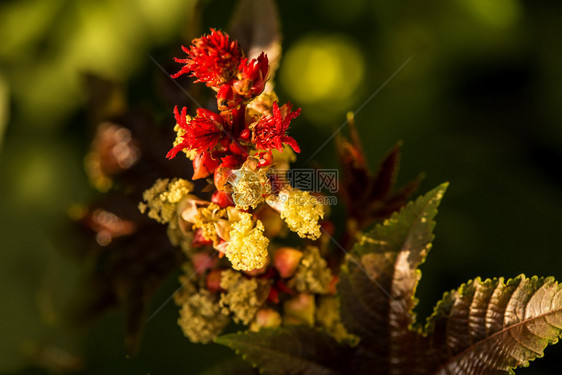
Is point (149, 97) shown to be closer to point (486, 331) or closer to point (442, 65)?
point (442, 65)

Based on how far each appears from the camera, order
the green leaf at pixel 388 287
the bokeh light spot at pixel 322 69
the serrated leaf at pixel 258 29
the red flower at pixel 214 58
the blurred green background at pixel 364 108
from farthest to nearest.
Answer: the bokeh light spot at pixel 322 69, the blurred green background at pixel 364 108, the serrated leaf at pixel 258 29, the green leaf at pixel 388 287, the red flower at pixel 214 58

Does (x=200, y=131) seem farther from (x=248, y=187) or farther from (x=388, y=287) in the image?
(x=388, y=287)

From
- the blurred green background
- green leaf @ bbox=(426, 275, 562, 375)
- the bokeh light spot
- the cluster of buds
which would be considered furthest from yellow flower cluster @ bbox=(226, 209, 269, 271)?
the bokeh light spot

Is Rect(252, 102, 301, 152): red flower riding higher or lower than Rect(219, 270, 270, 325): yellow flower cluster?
higher

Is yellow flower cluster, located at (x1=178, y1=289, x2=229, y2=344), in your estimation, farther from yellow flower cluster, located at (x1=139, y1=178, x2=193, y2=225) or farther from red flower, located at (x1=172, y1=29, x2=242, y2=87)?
red flower, located at (x1=172, y1=29, x2=242, y2=87)

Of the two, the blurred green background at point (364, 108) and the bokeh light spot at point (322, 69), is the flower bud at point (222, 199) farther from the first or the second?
the bokeh light spot at point (322, 69)

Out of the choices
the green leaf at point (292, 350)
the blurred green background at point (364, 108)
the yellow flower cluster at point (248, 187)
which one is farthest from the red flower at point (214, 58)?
the blurred green background at point (364, 108)

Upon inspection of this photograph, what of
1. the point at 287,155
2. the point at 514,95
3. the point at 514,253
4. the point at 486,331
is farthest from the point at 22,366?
the point at 514,95
